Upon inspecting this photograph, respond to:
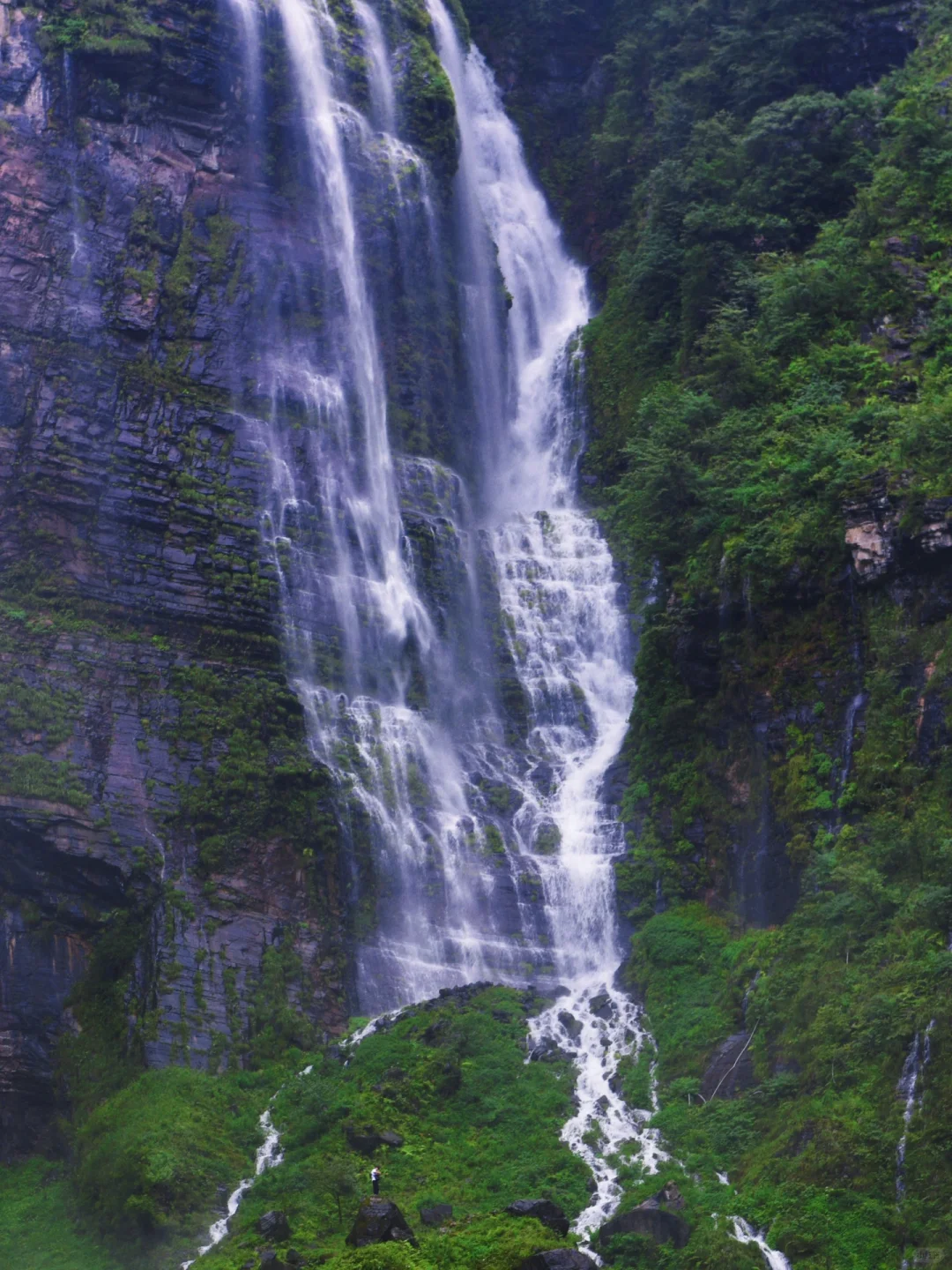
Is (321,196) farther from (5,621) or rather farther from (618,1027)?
(618,1027)

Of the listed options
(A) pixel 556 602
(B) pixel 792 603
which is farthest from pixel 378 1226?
(A) pixel 556 602

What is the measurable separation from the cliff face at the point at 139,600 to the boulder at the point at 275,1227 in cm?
472

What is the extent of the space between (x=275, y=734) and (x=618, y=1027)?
842 cm

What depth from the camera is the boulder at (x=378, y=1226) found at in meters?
15.7

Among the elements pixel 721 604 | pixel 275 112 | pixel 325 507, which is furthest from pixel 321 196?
pixel 721 604

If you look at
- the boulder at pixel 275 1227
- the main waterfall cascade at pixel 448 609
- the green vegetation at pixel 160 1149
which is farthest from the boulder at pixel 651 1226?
the green vegetation at pixel 160 1149

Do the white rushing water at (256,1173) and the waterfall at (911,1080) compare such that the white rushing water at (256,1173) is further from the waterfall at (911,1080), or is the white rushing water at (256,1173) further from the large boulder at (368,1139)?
the waterfall at (911,1080)

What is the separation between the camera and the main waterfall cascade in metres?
24.4

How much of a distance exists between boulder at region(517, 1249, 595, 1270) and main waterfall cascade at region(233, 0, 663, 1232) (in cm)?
185

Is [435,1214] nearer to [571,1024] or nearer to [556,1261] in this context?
[556,1261]

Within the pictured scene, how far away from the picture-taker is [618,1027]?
21547mm

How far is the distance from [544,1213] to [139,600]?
1412 centimetres

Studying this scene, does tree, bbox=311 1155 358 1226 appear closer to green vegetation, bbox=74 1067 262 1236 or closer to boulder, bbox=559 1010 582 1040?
green vegetation, bbox=74 1067 262 1236

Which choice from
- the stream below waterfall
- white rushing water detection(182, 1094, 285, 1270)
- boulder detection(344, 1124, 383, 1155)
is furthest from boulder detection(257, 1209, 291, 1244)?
boulder detection(344, 1124, 383, 1155)
